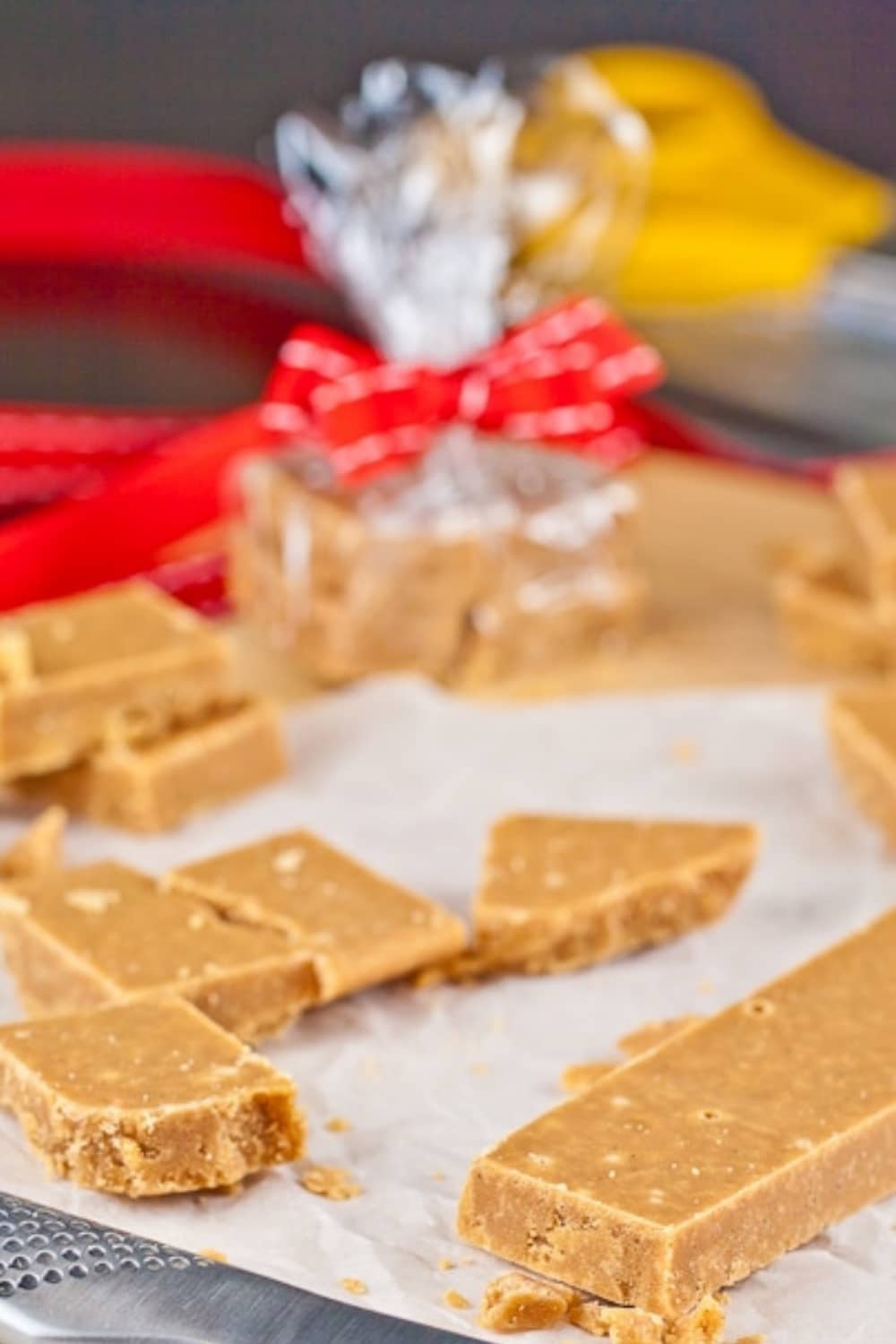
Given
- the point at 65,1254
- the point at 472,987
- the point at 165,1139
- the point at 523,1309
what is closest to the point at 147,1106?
the point at 165,1139

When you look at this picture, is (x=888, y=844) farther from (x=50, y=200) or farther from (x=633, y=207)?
(x=50, y=200)

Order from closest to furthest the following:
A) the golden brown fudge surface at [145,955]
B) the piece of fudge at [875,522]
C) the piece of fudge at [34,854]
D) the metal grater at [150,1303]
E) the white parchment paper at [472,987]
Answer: the metal grater at [150,1303]
the white parchment paper at [472,987]
the golden brown fudge surface at [145,955]
the piece of fudge at [34,854]
the piece of fudge at [875,522]

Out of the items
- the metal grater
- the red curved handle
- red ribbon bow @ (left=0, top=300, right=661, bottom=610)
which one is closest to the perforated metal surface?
the metal grater

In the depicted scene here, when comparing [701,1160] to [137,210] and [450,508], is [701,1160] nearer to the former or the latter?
[450,508]

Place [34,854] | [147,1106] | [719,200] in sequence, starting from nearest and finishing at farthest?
[147,1106], [34,854], [719,200]

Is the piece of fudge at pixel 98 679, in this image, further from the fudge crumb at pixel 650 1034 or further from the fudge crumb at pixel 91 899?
the fudge crumb at pixel 650 1034

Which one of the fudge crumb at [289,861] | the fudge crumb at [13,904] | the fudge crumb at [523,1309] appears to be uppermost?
the fudge crumb at [289,861]

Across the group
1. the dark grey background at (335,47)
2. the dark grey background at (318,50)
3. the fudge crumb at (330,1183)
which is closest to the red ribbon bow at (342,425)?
the fudge crumb at (330,1183)
